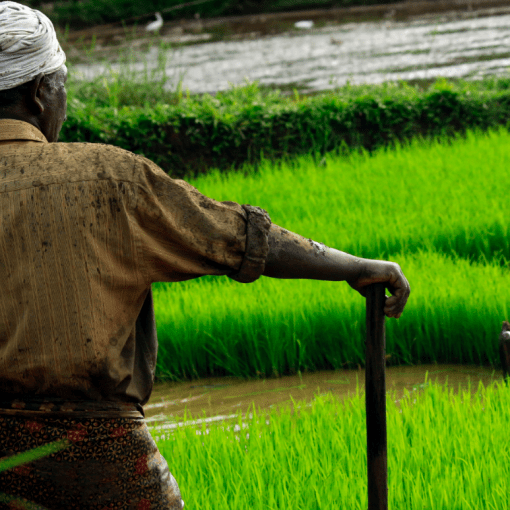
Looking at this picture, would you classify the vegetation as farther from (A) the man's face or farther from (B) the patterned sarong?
(B) the patterned sarong

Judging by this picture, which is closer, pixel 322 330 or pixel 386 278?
pixel 386 278

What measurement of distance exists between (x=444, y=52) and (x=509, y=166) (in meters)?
7.33

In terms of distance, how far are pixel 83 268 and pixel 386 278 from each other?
642 mm

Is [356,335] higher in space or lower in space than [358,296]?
lower

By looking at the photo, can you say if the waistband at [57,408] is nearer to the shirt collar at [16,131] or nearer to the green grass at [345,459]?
the shirt collar at [16,131]

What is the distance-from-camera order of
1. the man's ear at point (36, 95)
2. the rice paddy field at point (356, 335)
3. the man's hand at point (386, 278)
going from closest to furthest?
the man's ear at point (36, 95) < the man's hand at point (386, 278) < the rice paddy field at point (356, 335)

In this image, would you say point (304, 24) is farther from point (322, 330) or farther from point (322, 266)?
point (322, 266)

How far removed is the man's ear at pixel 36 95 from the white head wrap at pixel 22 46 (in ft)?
0.05

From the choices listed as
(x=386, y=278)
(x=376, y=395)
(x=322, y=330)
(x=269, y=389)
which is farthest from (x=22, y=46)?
(x=322, y=330)

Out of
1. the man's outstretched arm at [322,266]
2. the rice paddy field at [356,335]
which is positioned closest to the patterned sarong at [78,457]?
the man's outstretched arm at [322,266]

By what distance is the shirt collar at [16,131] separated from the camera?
1503mm

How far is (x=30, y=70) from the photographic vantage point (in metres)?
1.51

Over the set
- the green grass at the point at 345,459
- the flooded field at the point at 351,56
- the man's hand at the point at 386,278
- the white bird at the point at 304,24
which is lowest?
the green grass at the point at 345,459

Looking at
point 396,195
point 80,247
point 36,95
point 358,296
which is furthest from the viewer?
point 396,195
